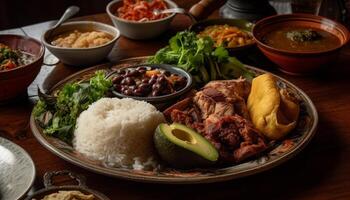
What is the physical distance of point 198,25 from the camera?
87.2 inches

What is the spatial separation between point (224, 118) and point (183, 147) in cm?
18

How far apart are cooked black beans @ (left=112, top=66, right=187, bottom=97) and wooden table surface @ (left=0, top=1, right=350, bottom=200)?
12.0 inches

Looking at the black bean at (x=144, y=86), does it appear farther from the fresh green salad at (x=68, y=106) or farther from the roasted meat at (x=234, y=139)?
the roasted meat at (x=234, y=139)

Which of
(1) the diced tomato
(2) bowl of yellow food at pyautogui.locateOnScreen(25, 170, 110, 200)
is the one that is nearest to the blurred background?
(1) the diced tomato

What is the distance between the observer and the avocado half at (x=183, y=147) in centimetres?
133

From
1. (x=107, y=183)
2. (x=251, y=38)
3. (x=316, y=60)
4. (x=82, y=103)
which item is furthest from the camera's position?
(x=251, y=38)

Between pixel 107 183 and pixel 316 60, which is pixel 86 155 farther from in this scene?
pixel 316 60

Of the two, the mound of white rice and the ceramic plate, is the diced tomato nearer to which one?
the mound of white rice

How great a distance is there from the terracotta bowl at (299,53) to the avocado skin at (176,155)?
0.70m

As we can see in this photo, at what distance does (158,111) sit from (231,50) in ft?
1.82

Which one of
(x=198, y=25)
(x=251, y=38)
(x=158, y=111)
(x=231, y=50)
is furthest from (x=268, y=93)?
(x=198, y=25)

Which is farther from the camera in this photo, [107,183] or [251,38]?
[251,38]

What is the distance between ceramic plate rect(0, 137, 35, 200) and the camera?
123 centimetres

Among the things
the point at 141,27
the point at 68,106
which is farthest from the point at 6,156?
the point at 141,27
